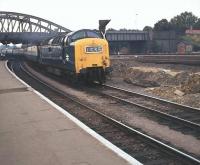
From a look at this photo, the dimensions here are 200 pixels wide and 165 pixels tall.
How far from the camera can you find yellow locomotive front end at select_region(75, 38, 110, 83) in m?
22.4

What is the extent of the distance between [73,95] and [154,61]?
81.1 feet

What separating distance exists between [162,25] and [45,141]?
12987 centimetres

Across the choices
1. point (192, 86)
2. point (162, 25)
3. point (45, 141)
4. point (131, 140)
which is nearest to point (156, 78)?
point (192, 86)

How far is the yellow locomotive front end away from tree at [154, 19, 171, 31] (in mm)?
113259

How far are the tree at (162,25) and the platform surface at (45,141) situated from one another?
122713 millimetres

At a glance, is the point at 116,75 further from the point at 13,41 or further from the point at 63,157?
the point at 13,41

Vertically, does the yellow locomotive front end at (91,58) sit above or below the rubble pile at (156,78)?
above

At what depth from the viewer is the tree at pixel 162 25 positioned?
13450 cm

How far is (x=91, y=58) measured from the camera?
2269cm

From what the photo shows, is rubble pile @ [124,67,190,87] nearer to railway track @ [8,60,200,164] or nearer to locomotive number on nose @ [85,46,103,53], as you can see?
locomotive number on nose @ [85,46,103,53]

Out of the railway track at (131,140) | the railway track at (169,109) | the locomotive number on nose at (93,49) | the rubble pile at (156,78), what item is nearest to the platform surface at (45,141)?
the railway track at (131,140)

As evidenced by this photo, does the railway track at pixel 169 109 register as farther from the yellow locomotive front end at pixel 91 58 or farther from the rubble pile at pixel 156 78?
the rubble pile at pixel 156 78

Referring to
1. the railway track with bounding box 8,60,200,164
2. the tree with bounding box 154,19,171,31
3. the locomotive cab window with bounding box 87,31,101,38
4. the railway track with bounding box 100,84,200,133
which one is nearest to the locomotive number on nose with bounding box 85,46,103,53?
the locomotive cab window with bounding box 87,31,101,38

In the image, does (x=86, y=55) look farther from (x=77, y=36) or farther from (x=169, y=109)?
(x=169, y=109)
